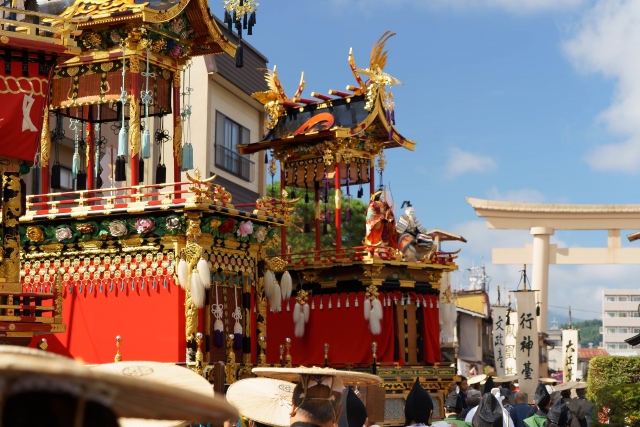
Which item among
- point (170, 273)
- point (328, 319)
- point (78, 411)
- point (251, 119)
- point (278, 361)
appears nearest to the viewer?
point (78, 411)

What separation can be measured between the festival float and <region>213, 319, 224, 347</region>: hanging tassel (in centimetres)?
3

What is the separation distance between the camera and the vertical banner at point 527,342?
2711 centimetres

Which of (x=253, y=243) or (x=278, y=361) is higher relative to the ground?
(x=253, y=243)

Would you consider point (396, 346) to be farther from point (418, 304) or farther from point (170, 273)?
point (170, 273)

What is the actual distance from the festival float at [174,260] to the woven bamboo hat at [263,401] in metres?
7.45

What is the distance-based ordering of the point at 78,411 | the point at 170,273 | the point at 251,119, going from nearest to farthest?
the point at 78,411 → the point at 170,273 → the point at 251,119

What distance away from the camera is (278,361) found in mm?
24469

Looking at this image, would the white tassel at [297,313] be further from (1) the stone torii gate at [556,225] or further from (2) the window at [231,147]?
(1) the stone torii gate at [556,225]

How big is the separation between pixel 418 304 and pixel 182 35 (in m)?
10.8

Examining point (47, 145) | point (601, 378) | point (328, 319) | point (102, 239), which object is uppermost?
point (47, 145)

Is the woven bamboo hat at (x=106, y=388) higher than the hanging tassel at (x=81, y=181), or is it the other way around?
the hanging tassel at (x=81, y=181)

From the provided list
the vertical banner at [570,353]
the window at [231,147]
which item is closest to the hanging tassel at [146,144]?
the window at [231,147]

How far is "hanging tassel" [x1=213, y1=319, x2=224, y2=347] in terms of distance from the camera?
19.8m

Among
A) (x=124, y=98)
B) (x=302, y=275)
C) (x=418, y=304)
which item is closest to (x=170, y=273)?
(x=124, y=98)
